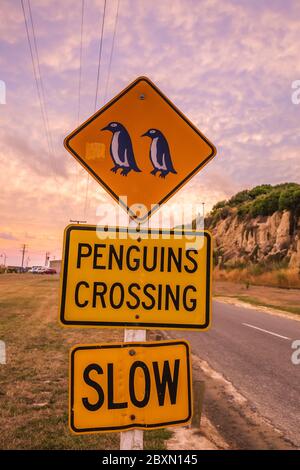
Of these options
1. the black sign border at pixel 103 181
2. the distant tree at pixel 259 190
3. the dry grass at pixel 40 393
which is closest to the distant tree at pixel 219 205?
the distant tree at pixel 259 190

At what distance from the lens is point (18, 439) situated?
164 inches

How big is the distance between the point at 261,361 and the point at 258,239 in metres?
39.7

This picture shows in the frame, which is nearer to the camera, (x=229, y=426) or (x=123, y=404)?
(x=123, y=404)

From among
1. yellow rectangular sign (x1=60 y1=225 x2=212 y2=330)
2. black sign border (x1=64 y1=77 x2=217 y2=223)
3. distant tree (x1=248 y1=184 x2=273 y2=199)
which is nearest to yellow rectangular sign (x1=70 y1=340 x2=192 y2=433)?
yellow rectangular sign (x1=60 y1=225 x2=212 y2=330)

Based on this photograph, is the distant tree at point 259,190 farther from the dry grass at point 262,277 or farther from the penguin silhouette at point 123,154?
the penguin silhouette at point 123,154

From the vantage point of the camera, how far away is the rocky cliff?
40312mm

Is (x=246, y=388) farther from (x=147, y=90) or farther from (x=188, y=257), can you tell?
(x=147, y=90)

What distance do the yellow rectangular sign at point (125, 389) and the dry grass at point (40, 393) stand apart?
2089mm

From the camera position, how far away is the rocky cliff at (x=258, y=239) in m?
40.3

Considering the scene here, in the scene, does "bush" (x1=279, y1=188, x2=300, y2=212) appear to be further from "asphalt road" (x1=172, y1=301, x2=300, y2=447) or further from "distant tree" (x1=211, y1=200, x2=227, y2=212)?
"asphalt road" (x1=172, y1=301, x2=300, y2=447)

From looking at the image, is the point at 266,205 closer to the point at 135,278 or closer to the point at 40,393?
the point at 40,393

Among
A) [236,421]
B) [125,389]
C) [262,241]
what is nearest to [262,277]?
[262,241]
